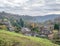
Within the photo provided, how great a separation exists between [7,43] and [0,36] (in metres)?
0.48

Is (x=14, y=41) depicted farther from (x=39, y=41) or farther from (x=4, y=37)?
(x=39, y=41)

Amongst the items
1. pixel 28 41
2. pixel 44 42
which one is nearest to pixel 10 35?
pixel 28 41

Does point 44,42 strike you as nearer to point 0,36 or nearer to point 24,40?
point 24,40

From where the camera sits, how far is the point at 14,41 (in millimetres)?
6289

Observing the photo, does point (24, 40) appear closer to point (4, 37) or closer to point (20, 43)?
point (20, 43)

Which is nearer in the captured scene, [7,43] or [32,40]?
[7,43]

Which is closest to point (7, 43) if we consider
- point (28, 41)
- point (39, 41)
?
point (28, 41)

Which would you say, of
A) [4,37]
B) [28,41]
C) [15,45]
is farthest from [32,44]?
[4,37]

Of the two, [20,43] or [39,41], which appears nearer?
[20,43]

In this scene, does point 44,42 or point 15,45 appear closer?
point 15,45

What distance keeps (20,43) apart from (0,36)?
2.68 feet

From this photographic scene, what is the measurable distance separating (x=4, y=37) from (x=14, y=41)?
0.44 meters

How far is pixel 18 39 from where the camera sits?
21.1 feet

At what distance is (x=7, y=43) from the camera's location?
6199 millimetres
